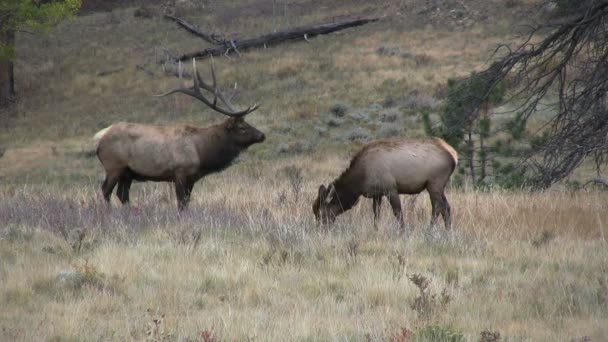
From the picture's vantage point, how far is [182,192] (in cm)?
1126

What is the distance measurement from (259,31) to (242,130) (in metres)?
27.8

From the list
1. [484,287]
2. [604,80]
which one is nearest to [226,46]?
[604,80]

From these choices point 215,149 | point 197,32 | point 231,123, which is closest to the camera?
point 215,149

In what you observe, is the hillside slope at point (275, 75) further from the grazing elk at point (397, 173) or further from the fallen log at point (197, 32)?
the grazing elk at point (397, 173)

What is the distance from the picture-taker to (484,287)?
6109 mm

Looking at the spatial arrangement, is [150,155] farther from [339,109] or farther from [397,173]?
[339,109]

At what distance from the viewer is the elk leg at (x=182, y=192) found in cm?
1086

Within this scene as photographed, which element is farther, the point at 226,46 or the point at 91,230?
the point at 226,46

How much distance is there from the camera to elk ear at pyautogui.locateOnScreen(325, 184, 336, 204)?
979cm

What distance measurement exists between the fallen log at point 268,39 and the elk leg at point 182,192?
25018mm

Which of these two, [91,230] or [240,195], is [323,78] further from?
[91,230]

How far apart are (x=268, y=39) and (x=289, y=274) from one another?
→ 3134 centimetres

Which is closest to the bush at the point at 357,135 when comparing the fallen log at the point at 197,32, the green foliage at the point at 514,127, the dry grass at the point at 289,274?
the green foliage at the point at 514,127

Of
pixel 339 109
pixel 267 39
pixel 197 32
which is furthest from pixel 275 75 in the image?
pixel 197 32
